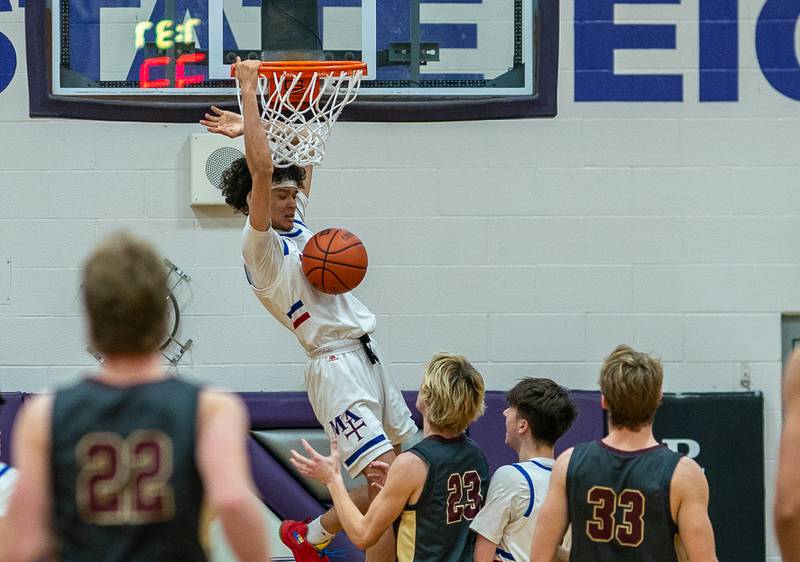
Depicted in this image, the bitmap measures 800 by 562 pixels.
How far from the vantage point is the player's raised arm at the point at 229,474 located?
212 cm

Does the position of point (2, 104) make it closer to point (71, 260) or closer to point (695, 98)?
point (71, 260)

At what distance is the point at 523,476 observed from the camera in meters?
4.29

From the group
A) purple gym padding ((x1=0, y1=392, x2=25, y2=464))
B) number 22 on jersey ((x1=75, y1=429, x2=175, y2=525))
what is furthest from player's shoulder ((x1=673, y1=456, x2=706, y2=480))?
purple gym padding ((x1=0, y1=392, x2=25, y2=464))

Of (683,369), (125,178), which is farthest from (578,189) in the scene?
(125,178)

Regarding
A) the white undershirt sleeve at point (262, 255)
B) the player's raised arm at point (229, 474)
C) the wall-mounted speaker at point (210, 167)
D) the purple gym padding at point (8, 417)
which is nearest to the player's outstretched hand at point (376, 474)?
the white undershirt sleeve at point (262, 255)

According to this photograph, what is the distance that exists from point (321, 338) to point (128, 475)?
10.6ft

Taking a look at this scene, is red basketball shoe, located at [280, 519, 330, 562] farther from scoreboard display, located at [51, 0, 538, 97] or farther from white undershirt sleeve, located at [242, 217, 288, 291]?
scoreboard display, located at [51, 0, 538, 97]

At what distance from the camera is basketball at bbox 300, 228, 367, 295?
524cm

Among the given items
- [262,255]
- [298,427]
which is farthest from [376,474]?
[298,427]

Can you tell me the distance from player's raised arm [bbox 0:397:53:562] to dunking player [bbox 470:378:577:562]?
2226 millimetres

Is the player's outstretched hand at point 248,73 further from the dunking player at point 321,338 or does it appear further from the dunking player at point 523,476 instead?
the dunking player at point 523,476

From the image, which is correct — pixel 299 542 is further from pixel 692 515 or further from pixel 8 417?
pixel 692 515

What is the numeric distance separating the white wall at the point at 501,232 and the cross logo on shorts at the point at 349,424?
4.29 ft

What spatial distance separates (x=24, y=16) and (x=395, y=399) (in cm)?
314
